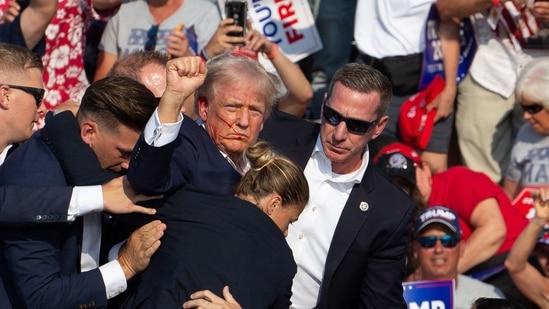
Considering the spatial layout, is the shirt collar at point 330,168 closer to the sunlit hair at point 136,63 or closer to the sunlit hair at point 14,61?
the sunlit hair at point 136,63

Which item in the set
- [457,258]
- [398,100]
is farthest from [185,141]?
[398,100]

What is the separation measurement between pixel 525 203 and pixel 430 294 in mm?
1288

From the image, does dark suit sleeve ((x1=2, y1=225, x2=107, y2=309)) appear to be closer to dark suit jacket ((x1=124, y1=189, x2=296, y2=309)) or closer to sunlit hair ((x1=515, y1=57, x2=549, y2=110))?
dark suit jacket ((x1=124, y1=189, x2=296, y2=309))

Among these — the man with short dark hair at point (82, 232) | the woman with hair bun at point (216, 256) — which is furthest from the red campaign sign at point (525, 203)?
the man with short dark hair at point (82, 232)

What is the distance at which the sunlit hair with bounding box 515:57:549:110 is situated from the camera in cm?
721

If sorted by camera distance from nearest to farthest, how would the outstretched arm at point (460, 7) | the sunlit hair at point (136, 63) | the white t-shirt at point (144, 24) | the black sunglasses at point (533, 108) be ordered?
the sunlit hair at point (136, 63) → the black sunglasses at point (533, 108) → the outstretched arm at point (460, 7) → the white t-shirt at point (144, 24)

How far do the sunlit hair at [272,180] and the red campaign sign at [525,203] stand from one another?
2952 mm

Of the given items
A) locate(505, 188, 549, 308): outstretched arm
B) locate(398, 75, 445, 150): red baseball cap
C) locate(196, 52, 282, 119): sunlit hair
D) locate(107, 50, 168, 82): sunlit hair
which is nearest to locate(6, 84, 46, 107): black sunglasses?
locate(107, 50, 168, 82): sunlit hair

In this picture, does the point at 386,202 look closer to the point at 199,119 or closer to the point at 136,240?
the point at 199,119

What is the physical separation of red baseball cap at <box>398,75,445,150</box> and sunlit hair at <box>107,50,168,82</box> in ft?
7.61

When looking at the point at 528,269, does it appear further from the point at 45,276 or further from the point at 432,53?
the point at 45,276

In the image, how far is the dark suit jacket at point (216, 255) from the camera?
439cm

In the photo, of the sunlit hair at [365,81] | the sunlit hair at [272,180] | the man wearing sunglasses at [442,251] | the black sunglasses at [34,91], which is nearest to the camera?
the sunlit hair at [272,180]

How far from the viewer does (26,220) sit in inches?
173
